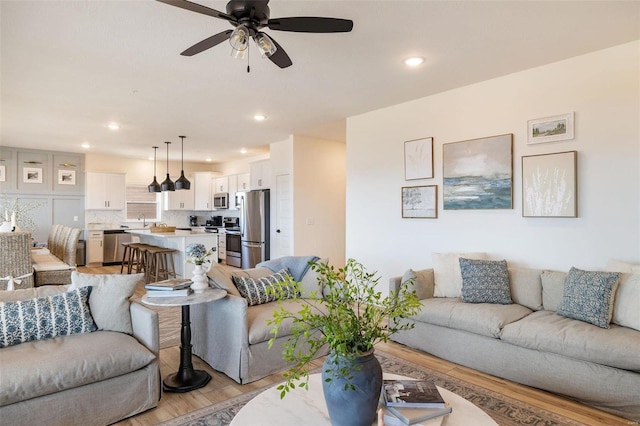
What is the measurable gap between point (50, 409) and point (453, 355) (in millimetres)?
2797

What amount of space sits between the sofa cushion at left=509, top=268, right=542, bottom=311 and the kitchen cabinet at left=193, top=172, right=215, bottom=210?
7.97 m

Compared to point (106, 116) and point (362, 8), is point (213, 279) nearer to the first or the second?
point (362, 8)

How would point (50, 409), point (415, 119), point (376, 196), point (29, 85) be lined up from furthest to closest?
point (376, 196) → point (415, 119) → point (29, 85) → point (50, 409)

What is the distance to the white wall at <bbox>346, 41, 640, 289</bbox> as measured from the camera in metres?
3.00

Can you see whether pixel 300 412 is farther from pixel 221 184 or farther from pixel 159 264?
pixel 221 184

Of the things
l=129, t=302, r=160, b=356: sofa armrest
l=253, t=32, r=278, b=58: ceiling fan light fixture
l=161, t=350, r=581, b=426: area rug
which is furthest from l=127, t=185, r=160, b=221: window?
l=253, t=32, r=278, b=58: ceiling fan light fixture

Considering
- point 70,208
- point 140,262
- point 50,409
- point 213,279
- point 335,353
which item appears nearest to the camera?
point 335,353

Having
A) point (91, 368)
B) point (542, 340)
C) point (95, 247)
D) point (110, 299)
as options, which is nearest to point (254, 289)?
point (110, 299)

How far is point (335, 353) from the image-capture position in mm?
1330

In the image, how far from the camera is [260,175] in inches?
296

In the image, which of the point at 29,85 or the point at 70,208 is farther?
the point at 70,208

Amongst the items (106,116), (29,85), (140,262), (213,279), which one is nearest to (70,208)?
(140,262)

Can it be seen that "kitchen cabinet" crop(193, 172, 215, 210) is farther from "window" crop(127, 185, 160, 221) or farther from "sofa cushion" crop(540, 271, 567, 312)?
"sofa cushion" crop(540, 271, 567, 312)

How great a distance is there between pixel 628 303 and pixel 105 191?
954cm
